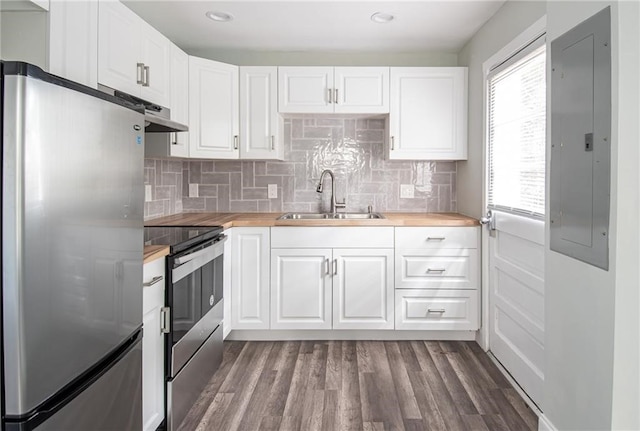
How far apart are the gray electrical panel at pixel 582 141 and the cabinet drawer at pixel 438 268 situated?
1260 millimetres

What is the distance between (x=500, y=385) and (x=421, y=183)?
5.65 ft

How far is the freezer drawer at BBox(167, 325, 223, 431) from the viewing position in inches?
75.6

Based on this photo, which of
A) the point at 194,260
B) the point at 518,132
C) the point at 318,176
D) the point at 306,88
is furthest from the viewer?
the point at 318,176

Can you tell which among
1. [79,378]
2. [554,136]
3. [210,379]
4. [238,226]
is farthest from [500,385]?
[79,378]

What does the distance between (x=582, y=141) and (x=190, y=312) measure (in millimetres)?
1854

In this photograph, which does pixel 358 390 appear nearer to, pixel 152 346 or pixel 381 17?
pixel 152 346

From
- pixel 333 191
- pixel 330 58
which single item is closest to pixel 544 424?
pixel 333 191

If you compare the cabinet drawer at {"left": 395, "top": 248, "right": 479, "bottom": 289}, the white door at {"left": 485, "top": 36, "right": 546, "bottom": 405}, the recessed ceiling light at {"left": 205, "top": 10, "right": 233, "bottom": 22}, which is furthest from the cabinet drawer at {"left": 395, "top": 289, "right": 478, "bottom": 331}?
the recessed ceiling light at {"left": 205, "top": 10, "right": 233, "bottom": 22}

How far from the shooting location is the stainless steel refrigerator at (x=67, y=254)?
932 millimetres

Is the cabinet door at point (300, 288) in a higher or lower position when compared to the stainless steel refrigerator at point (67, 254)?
lower

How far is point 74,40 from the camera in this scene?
1.70m

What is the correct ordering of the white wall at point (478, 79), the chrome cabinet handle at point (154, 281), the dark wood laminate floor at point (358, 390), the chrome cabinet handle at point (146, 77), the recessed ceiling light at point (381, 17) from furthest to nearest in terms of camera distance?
the recessed ceiling light at point (381, 17)
the white wall at point (478, 79)
the chrome cabinet handle at point (146, 77)
the dark wood laminate floor at point (358, 390)
the chrome cabinet handle at point (154, 281)

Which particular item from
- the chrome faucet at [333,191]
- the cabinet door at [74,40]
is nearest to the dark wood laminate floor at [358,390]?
the chrome faucet at [333,191]

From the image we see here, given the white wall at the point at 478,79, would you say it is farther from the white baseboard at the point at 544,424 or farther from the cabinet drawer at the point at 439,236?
the white baseboard at the point at 544,424
